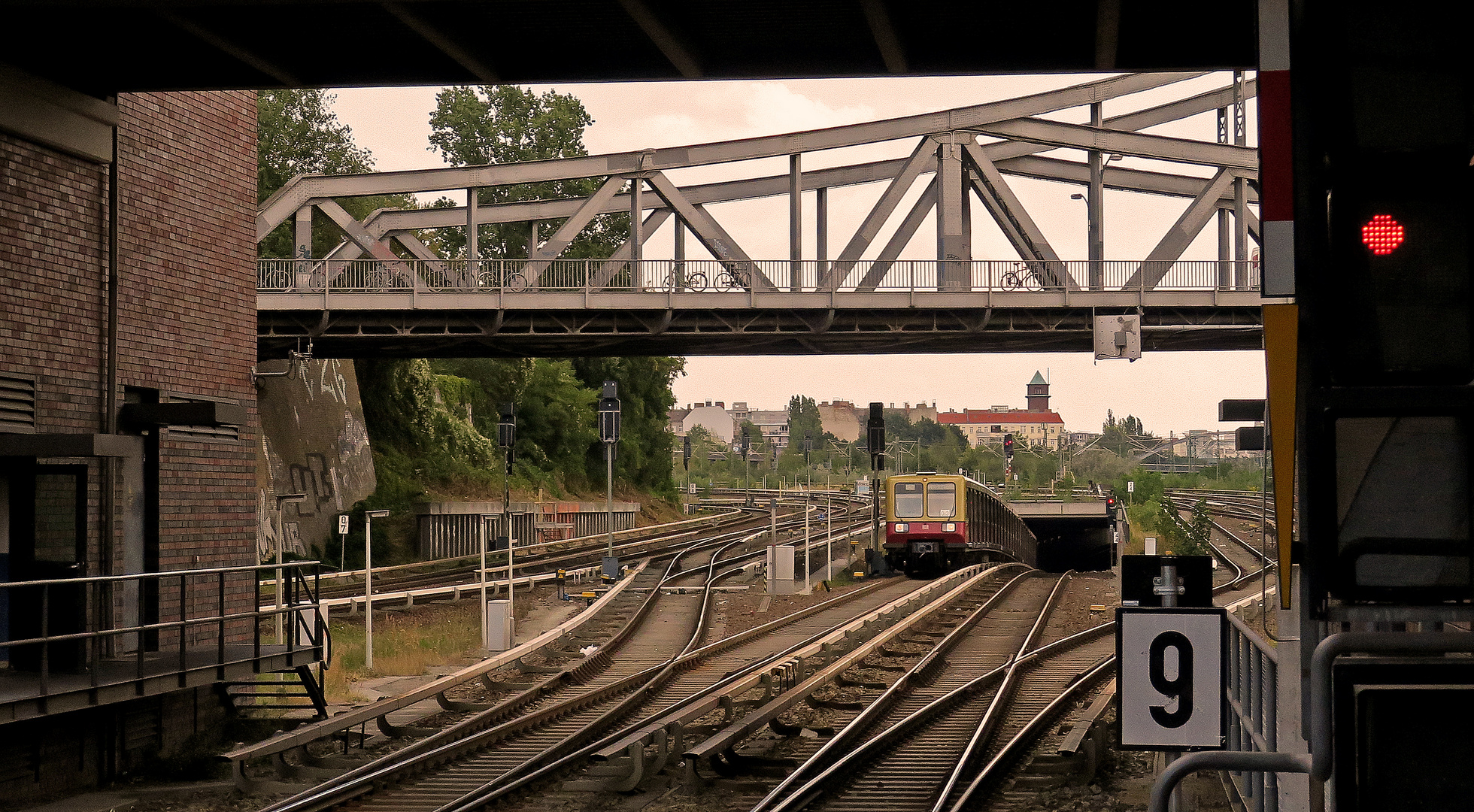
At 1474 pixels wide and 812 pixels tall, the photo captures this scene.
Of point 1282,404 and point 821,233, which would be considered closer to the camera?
point 1282,404

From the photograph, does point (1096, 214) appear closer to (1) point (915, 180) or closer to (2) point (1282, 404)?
(1) point (915, 180)

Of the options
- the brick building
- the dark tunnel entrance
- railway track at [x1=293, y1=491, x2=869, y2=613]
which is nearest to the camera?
the brick building

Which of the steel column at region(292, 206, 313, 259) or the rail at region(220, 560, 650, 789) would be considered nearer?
the rail at region(220, 560, 650, 789)

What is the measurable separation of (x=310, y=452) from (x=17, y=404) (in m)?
32.0

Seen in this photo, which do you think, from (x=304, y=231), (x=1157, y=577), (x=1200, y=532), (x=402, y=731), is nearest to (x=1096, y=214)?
(x=1200, y=532)

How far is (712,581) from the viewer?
3538 centimetres

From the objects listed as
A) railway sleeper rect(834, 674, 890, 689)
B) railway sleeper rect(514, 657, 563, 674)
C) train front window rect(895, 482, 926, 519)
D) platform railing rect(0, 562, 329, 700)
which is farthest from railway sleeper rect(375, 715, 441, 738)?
train front window rect(895, 482, 926, 519)

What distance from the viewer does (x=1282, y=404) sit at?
4137 millimetres

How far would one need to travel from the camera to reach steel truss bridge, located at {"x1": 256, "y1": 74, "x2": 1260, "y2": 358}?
1679 inches

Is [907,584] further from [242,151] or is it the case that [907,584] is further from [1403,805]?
[1403,805]

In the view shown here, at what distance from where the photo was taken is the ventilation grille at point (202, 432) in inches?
567

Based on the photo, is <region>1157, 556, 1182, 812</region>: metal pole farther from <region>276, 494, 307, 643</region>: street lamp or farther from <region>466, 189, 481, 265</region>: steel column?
<region>466, 189, 481, 265</region>: steel column

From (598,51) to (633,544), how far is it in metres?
37.1

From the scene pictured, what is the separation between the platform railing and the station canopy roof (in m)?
4.51
